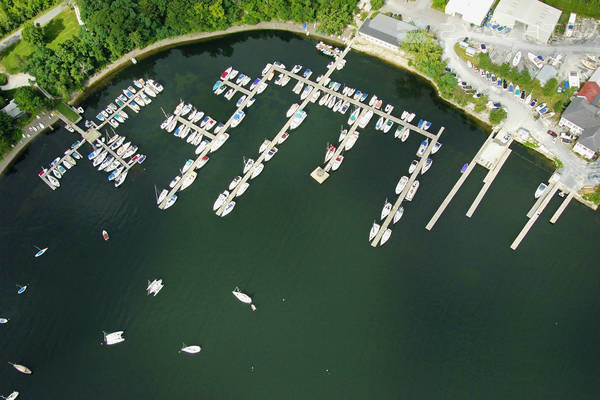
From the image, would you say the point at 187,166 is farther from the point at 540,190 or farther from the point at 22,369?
the point at 540,190

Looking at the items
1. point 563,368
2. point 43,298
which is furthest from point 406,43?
point 43,298

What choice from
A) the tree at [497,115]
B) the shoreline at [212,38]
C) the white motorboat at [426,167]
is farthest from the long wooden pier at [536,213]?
the white motorboat at [426,167]

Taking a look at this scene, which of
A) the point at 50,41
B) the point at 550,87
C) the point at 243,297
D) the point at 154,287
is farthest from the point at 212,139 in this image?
the point at 550,87

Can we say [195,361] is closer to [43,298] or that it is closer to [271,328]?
[271,328]

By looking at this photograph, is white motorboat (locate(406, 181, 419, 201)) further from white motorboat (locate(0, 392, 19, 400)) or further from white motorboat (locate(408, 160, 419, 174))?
white motorboat (locate(0, 392, 19, 400))

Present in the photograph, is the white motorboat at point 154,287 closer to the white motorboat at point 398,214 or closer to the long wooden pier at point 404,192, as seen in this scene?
the long wooden pier at point 404,192

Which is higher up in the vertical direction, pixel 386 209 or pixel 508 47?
pixel 508 47
